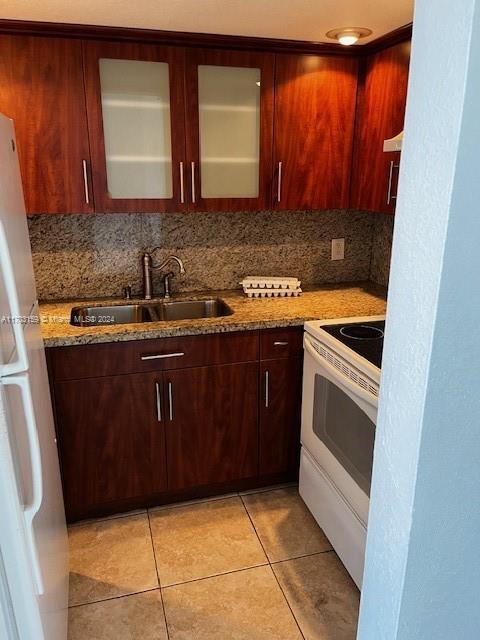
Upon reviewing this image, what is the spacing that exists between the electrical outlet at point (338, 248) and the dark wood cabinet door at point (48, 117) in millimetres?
1389

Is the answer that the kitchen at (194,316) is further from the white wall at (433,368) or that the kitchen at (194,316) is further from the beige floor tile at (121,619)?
the white wall at (433,368)

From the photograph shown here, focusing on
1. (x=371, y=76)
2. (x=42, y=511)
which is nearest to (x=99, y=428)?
(x=42, y=511)

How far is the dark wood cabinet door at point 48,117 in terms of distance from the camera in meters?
2.01

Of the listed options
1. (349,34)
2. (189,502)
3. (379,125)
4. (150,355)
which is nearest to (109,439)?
(150,355)

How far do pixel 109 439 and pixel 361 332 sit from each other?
1.19 meters

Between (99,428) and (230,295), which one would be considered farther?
(230,295)

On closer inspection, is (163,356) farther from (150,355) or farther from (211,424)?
(211,424)

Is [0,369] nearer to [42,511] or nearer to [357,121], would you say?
[42,511]

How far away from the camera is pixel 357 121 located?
8.05 feet

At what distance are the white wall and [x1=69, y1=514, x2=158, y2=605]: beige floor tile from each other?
4.29 ft

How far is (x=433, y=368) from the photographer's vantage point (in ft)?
2.41

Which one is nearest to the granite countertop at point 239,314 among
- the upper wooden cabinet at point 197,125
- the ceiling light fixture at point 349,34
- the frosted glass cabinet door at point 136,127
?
the upper wooden cabinet at point 197,125

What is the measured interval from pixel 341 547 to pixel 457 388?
150 centimetres

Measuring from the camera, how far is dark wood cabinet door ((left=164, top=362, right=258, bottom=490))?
2230 millimetres
